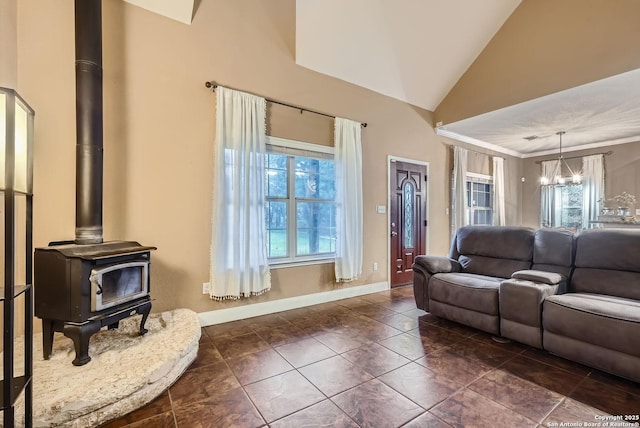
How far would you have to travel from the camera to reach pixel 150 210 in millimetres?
2748

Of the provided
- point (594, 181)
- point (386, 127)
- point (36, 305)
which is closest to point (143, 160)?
point (36, 305)

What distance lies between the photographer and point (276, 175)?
3.53 m

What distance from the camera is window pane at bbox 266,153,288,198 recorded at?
3.47 meters

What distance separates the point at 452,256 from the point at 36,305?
4.05m

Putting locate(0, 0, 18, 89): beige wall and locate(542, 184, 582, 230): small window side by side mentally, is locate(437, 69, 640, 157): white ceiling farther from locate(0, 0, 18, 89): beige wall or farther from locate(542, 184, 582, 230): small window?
locate(0, 0, 18, 89): beige wall

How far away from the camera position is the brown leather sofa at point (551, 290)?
202 cm

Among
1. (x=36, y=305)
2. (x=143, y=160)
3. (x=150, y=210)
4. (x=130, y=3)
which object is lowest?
(x=36, y=305)

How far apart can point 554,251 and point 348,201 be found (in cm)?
225

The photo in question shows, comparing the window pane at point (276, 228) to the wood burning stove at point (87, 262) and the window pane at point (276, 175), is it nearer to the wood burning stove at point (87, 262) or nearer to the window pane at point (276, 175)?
the window pane at point (276, 175)

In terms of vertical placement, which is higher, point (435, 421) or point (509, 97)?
point (509, 97)

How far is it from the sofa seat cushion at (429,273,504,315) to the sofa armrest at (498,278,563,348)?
90mm

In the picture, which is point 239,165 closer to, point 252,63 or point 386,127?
point 252,63

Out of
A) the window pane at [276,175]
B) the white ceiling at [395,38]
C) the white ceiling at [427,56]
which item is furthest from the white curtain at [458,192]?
the window pane at [276,175]

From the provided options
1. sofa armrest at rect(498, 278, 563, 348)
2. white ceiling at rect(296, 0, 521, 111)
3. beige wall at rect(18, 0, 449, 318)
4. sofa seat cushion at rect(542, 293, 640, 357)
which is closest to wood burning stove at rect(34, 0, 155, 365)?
beige wall at rect(18, 0, 449, 318)
